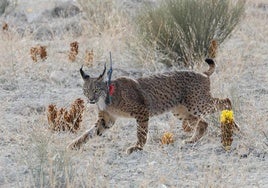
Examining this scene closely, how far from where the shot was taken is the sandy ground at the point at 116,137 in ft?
18.4

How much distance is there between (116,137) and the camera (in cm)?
737

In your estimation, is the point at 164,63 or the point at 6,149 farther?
the point at 164,63

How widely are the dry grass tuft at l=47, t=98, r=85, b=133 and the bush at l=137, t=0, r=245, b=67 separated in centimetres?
331

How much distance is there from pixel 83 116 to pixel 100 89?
1122mm

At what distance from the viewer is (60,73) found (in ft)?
33.6

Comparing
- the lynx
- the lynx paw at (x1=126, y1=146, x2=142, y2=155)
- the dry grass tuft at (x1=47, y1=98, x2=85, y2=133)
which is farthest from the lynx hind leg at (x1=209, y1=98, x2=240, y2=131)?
the dry grass tuft at (x1=47, y1=98, x2=85, y2=133)

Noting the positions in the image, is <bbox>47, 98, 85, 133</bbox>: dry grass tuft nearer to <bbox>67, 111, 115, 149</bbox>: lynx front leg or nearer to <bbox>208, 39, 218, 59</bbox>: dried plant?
<bbox>67, 111, 115, 149</bbox>: lynx front leg

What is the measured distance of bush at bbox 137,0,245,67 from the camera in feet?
35.0

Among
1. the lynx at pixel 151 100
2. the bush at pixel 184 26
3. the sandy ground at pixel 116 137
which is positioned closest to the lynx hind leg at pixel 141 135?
the lynx at pixel 151 100

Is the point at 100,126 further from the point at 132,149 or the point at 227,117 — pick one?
the point at 227,117

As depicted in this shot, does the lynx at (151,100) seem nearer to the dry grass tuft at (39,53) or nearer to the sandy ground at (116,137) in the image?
the sandy ground at (116,137)

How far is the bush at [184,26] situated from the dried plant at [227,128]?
12.9ft

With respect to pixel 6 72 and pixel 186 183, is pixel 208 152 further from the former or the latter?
pixel 6 72

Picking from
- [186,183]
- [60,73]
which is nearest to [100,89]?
[186,183]
